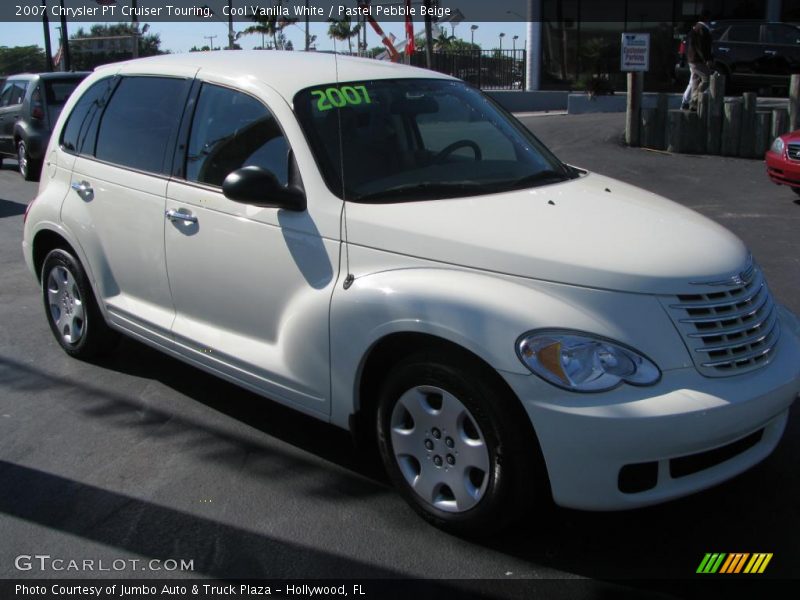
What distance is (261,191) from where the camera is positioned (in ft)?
12.0

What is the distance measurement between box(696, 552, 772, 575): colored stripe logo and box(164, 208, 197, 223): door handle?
2.77 meters

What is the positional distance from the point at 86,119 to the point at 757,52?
18700 millimetres

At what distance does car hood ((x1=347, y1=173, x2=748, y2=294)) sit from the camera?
122 inches

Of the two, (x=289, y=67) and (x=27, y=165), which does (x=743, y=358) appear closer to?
(x=289, y=67)

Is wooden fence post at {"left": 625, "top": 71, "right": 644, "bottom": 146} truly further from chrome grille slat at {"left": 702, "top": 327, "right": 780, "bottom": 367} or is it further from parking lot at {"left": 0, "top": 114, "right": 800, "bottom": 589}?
chrome grille slat at {"left": 702, "top": 327, "right": 780, "bottom": 367}

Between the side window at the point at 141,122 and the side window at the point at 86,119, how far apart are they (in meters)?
0.09

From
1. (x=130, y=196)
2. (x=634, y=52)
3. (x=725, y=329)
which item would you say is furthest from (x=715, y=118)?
(x=725, y=329)

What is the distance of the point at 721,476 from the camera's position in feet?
10.2

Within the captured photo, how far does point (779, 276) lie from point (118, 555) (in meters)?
5.69

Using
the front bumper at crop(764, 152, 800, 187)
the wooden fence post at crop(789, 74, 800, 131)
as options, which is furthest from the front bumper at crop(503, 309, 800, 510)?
the wooden fence post at crop(789, 74, 800, 131)

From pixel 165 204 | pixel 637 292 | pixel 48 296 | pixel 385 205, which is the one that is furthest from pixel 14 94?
pixel 637 292

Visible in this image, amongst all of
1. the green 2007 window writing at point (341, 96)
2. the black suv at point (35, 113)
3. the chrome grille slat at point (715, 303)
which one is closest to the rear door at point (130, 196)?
the green 2007 window writing at point (341, 96)

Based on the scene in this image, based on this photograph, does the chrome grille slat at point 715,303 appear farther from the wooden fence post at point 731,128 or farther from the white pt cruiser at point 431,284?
the wooden fence post at point 731,128
